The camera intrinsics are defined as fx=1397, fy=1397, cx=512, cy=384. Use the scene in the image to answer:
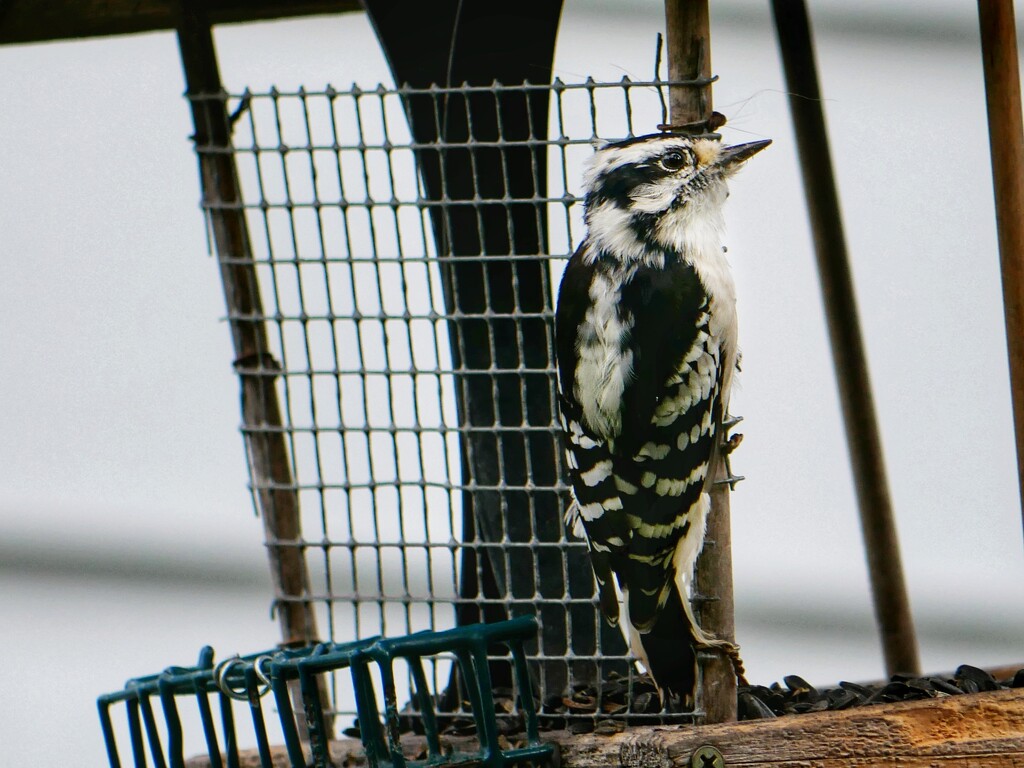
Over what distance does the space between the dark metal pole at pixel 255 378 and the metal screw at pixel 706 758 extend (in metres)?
0.85

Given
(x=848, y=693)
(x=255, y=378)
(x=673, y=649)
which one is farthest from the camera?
(x=255, y=378)

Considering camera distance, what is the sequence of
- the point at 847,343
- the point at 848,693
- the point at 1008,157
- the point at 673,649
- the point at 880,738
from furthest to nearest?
1. the point at 847,343
2. the point at 848,693
3. the point at 673,649
4. the point at 1008,157
5. the point at 880,738

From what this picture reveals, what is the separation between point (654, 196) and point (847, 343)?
2.29 feet

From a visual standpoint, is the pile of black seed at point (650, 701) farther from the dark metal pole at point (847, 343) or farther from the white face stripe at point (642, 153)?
the white face stripe at point (642, 153)

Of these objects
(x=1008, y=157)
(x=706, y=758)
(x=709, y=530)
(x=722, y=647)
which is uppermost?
(x=1008, y=157)

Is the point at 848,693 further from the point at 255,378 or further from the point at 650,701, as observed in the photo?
the point at 255,378

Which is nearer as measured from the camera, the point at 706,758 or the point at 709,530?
the point at 706,758

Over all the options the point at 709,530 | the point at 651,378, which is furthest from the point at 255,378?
the point at 709,530

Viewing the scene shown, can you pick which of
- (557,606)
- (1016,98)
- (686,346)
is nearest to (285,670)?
(557,606)

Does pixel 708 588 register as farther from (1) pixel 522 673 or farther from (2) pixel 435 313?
(2) pixel 435 313

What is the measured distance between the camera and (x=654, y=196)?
1.98m

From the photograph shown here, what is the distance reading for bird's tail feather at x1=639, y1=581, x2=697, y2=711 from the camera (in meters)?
1.87

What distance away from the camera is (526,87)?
196cm

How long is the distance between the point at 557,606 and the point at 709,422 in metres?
0.45
